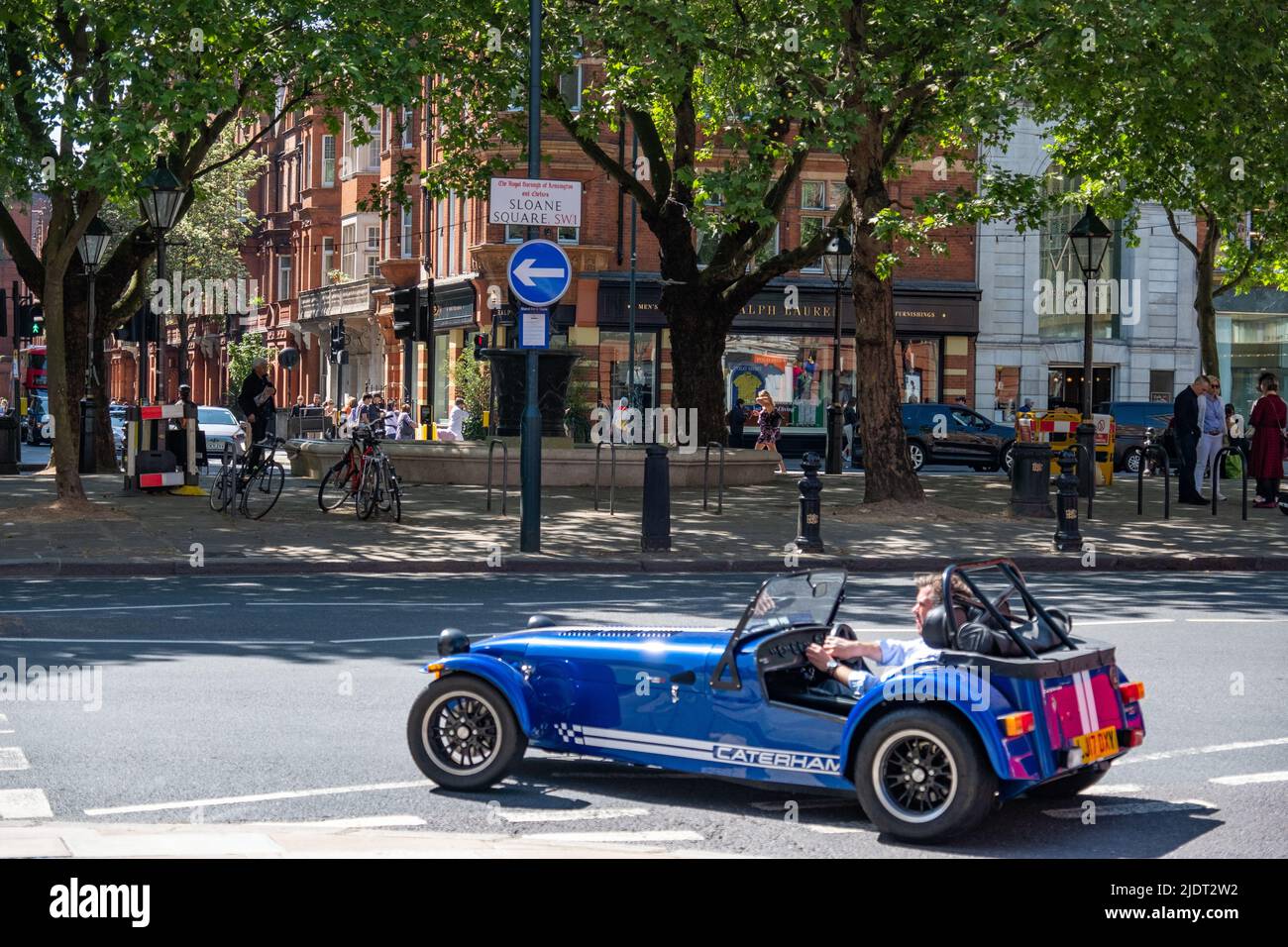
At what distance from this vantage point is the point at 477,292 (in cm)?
5038

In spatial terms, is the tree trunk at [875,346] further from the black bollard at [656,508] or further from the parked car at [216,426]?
the parked car at [216,426]

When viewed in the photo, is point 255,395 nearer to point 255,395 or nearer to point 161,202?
point 255,395

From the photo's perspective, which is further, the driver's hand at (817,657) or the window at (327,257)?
the window at (327,257)

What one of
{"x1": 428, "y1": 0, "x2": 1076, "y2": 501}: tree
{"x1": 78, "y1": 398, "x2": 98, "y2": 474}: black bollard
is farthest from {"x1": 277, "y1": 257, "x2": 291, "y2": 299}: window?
{"x1": 428, "y1": 0, "x2": 1076, "y2": 501}: tree

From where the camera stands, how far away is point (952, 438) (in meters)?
42.9

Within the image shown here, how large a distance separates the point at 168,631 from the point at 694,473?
16019 millimetres

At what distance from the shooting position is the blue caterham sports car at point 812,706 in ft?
22.4

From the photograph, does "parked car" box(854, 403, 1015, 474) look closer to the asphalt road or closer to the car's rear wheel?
the asphalt road

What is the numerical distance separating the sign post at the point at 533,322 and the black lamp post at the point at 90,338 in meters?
12.4

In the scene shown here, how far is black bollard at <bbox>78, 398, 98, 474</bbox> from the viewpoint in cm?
3147

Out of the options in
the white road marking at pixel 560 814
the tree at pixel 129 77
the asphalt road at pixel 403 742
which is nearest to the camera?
the asphalt road at pixel 403 742

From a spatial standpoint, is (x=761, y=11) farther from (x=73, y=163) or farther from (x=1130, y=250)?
(x=1130, y=250)

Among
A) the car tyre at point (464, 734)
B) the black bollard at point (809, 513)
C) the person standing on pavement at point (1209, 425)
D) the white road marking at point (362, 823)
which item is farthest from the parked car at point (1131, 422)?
the white road marking at point (362, 823)

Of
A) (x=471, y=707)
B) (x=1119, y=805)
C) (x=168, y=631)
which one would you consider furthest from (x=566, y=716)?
(x=168, y=631)
